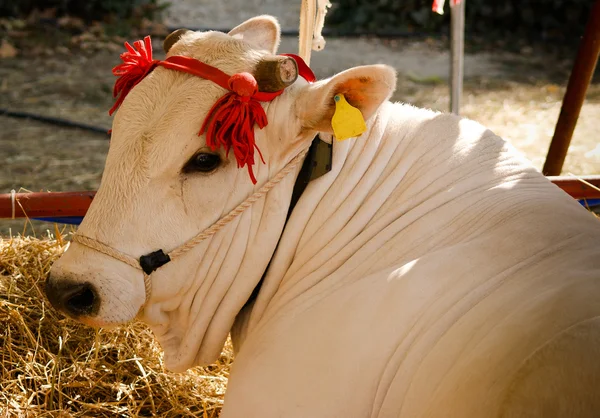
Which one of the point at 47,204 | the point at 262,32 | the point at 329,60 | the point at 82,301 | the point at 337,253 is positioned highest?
the point at 262,32

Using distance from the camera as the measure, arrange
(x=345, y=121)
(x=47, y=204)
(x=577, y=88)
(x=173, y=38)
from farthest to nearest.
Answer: (x=577, y=88), (x=47, y=204), (x=173, y=38), (x=345, y=121)

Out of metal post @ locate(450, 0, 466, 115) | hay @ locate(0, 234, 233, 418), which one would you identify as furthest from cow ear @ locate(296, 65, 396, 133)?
metal post @ locate(450, 0, 466, 115)

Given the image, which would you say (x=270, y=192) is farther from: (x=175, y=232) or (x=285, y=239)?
(x=175, y=232)

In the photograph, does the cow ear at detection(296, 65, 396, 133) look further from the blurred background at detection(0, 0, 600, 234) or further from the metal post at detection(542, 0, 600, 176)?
the blurred background at detection(0, 0, 600, 234)

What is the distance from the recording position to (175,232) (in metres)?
2.25

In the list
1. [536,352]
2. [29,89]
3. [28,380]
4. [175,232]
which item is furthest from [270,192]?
[29,89]

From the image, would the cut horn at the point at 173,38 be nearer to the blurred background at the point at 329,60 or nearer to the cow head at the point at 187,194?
the cow head at the point at 187,194

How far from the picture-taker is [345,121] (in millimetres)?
2168

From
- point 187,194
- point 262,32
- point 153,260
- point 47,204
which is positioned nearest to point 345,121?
point 187,194

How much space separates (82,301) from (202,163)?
0.51 metres

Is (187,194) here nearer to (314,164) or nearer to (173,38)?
A: (314,164)

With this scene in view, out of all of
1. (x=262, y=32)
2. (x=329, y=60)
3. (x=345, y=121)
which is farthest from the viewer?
(x=329, y=60)

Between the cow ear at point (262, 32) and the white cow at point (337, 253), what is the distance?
437mm

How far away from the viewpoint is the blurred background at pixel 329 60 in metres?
6.65
